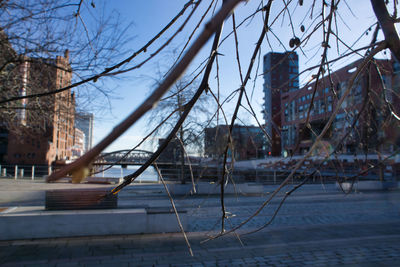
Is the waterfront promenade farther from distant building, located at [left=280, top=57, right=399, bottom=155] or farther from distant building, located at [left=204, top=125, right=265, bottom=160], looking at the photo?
distant building, located at [left=280, top=57, right=399, bottom=155]

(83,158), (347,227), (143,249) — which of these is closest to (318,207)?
(347,227)

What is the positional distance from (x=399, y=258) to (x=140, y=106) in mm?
6950

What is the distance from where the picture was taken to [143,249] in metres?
6.19

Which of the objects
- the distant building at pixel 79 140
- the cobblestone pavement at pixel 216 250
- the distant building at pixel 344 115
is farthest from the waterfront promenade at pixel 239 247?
the distant building at pixel 79 140

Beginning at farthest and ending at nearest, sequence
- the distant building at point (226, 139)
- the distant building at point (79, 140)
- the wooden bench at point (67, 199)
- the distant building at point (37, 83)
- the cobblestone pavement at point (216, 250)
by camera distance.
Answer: the distant building at point (79, 140) → the distant building at point (37, 83) → the wooden bench at point (67, 199) → the cobblestone pavement at point (216, 250) → the distant building at point (226, 139)

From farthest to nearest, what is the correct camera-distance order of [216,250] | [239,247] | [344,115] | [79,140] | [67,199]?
[79,140] < [67,199] < [239,247] < [216,250] < [344,115]

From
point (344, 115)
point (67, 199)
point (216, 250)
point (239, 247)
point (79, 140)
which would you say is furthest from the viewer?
point (79, 140)

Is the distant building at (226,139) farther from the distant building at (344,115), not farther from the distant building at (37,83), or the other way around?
the distant building at (37,83)

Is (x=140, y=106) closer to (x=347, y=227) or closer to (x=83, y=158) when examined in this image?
(x=83, y=158)

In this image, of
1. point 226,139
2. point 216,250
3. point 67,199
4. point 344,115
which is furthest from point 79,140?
point 344,115

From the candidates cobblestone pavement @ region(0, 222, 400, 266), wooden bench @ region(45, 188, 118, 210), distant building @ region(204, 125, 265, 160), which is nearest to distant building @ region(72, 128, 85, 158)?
distant building @ region(204, 125, 265, 160)

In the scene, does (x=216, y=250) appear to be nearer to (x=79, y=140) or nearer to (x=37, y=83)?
(x=37, y=83)

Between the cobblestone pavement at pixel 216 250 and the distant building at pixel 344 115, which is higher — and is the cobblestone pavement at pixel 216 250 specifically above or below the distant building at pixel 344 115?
below

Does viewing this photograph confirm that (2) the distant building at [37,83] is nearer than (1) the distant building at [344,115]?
No
